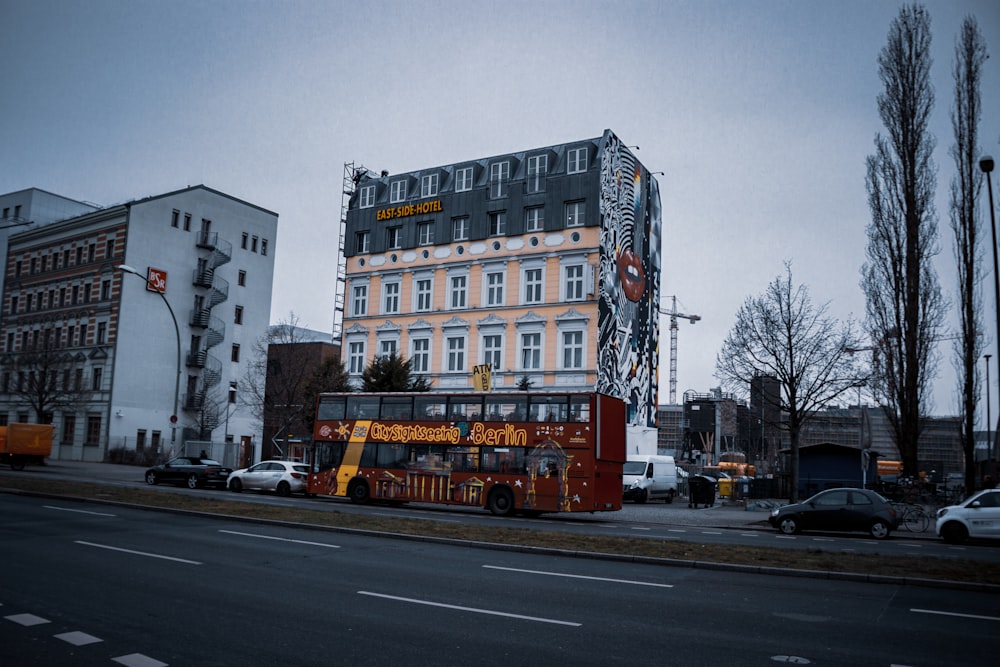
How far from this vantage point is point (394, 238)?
183 ft

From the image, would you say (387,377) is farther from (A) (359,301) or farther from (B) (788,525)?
(B) (788,525)

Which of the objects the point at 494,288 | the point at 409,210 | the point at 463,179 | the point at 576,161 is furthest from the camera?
the point at 409,210

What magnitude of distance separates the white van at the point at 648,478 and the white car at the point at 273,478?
15452 mm

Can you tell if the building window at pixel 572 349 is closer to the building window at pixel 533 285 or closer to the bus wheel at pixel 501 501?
the building window at pixel 533 285

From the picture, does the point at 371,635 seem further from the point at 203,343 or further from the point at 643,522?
the point at 203,343

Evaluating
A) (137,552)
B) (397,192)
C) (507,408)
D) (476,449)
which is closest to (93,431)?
(397,192)

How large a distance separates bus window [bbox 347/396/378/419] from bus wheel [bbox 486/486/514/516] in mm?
5773

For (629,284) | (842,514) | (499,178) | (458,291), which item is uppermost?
(499,178)

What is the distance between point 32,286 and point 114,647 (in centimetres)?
6808

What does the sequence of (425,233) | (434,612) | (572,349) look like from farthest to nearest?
(425,233)
(572,349)
(434,612)

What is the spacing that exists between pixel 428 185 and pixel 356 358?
12.8 metres

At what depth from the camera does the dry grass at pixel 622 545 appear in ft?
45.1

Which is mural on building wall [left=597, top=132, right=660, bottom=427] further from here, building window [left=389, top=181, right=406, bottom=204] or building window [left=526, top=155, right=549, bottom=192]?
building window [left=389, top=181, right=406, bottom=204]

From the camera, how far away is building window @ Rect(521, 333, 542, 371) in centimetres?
4803
